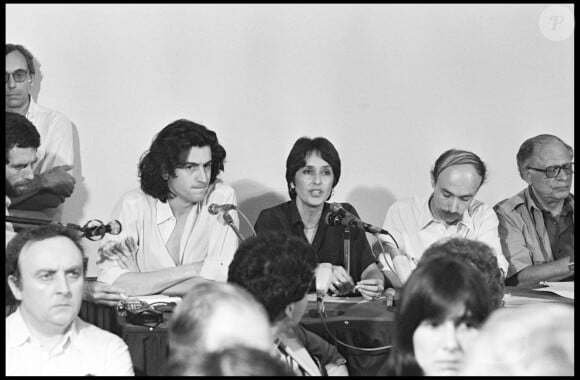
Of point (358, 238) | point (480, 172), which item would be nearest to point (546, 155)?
point (480, 172)

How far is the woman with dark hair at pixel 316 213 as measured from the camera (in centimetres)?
384

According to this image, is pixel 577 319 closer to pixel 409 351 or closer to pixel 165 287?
pixel 409 351

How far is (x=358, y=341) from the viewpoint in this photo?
3.05m

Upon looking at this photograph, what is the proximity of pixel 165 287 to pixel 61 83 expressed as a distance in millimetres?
1633

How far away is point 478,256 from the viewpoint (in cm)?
277

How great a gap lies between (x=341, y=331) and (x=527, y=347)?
1.45 metres

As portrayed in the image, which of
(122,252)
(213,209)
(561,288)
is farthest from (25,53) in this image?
(561,288)

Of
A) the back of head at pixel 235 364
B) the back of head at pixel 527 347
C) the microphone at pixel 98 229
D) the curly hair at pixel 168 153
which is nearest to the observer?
the back of head at pixel 235 364

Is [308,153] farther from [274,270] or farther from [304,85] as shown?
[274,270]

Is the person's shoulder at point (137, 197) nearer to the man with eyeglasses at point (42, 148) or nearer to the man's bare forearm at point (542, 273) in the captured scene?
the man with eyeglasses at point (42, 148)

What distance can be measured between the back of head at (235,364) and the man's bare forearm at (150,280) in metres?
1.91

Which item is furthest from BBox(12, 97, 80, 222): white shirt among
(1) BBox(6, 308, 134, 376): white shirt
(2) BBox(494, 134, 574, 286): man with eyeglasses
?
(2) BBox(494, 134, 574, 286): man with eyeglasses

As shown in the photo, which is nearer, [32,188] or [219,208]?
[219,208]

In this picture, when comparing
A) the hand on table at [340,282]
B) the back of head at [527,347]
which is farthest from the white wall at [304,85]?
the back of head at [527,347]
